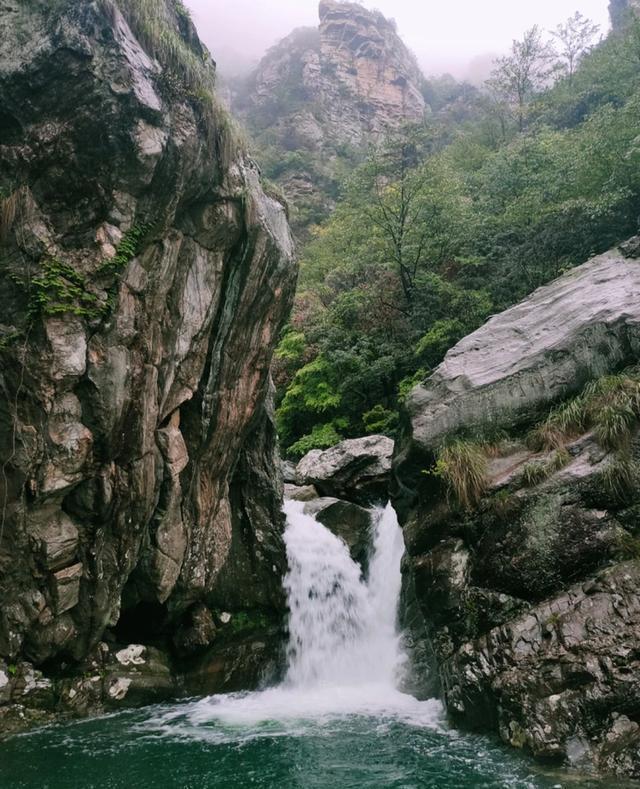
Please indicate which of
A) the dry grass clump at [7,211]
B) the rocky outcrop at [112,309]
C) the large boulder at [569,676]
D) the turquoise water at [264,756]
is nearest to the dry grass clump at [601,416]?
the large boulder at [569,676]

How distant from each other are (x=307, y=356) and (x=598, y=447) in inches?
619

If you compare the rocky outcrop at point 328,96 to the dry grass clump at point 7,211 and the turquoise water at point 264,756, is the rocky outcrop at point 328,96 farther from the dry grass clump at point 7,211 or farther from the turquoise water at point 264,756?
the turquoise water at point 264,756

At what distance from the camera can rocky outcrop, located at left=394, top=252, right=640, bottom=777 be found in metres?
6.45

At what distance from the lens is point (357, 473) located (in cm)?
1517

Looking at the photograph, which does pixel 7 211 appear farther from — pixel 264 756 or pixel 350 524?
pixel 350 524

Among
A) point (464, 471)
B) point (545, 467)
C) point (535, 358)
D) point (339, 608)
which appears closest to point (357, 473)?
point (339, 608)

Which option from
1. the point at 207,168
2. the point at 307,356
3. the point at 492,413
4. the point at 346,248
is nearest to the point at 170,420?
the point at 207,168

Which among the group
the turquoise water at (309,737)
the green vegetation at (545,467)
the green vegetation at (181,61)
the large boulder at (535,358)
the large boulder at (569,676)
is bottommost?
the turquoise water at (309,737)

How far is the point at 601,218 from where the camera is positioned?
649 inches

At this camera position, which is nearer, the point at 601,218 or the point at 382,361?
the point at 601,218

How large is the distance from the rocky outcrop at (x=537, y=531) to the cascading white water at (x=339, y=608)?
1.19 meters

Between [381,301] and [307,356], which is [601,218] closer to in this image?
[381,301]

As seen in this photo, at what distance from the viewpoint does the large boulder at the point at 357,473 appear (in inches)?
590

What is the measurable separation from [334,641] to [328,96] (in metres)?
58.0
